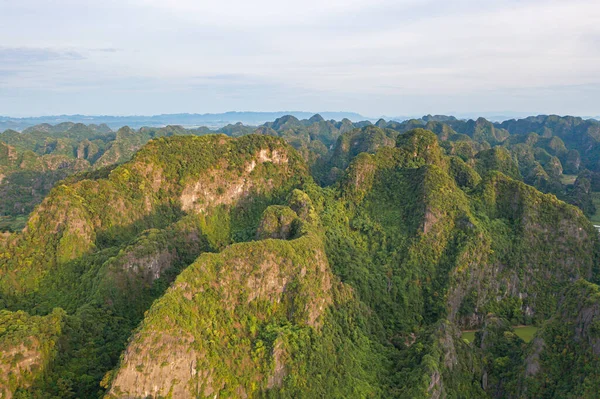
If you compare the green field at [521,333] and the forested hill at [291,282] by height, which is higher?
the forested hill at [291,282]

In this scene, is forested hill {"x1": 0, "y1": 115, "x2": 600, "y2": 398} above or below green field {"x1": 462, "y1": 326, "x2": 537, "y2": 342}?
above

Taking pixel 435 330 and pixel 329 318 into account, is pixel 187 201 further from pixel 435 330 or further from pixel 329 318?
pixel 435 330

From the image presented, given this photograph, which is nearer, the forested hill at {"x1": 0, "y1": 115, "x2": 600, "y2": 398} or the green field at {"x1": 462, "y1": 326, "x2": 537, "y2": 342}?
the forested hill at {"x1": 0, "y1": 115, "x2": 600, "y2": 398}

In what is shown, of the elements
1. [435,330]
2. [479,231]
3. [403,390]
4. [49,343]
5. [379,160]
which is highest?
[379,160]

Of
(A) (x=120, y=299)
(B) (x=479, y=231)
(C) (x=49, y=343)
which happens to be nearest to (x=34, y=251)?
(A) (x=120, y=299)

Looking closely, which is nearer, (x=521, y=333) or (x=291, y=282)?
(x=291, y=282)

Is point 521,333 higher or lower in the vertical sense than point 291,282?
lower

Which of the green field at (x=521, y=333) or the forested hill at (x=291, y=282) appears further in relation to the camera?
the green field at (x=521, y=333)

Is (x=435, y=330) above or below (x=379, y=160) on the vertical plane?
below
